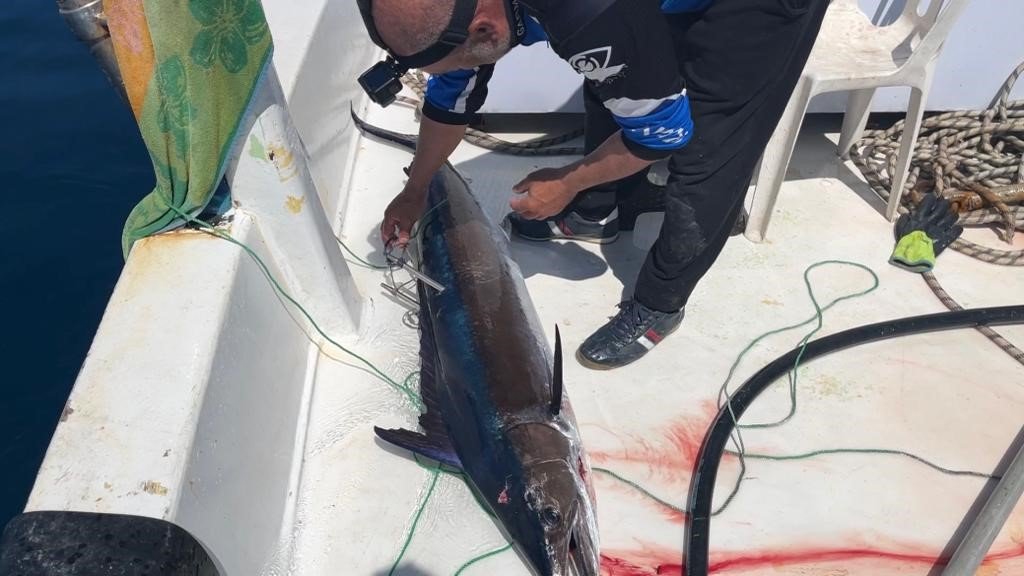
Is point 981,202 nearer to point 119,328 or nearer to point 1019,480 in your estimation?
point 1019,480

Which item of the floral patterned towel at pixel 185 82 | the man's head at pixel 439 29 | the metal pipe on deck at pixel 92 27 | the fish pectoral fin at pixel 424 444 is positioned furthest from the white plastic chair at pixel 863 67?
the metal pipe on deck at pixel 92 27

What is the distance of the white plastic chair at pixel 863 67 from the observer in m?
2.71

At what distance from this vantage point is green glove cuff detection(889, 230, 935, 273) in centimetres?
285

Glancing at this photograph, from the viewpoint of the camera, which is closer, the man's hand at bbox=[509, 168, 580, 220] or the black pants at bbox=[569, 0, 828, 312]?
the black pants at bbox=[569, 0, 828, 312]

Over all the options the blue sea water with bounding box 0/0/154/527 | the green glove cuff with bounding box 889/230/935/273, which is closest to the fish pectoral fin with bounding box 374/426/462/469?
the blue sea water with bounding box 0/0/154/527

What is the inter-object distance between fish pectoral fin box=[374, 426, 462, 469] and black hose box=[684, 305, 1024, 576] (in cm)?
69

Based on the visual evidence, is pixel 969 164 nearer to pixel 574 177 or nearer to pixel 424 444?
pixel 574 177

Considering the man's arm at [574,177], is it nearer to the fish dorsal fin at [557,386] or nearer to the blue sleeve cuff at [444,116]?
the blue sleeve cuff at [444,116]

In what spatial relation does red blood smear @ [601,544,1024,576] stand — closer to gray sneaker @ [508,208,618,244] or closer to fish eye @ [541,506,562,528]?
fish eye @ [541,506,562,528]

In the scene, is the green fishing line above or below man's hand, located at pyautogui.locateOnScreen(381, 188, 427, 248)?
below

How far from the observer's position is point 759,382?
236cm

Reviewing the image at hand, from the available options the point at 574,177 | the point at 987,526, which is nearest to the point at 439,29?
the point at 574,177

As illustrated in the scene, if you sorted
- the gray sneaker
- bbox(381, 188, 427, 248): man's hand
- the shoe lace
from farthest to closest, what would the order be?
the gray sneaker, bbox(381, 188, 427, 248): man's hand, the shoe lace

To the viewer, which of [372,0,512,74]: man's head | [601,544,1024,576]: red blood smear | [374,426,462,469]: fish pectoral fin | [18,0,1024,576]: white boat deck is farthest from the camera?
[374,426,462,469]: fish pectoral fin
